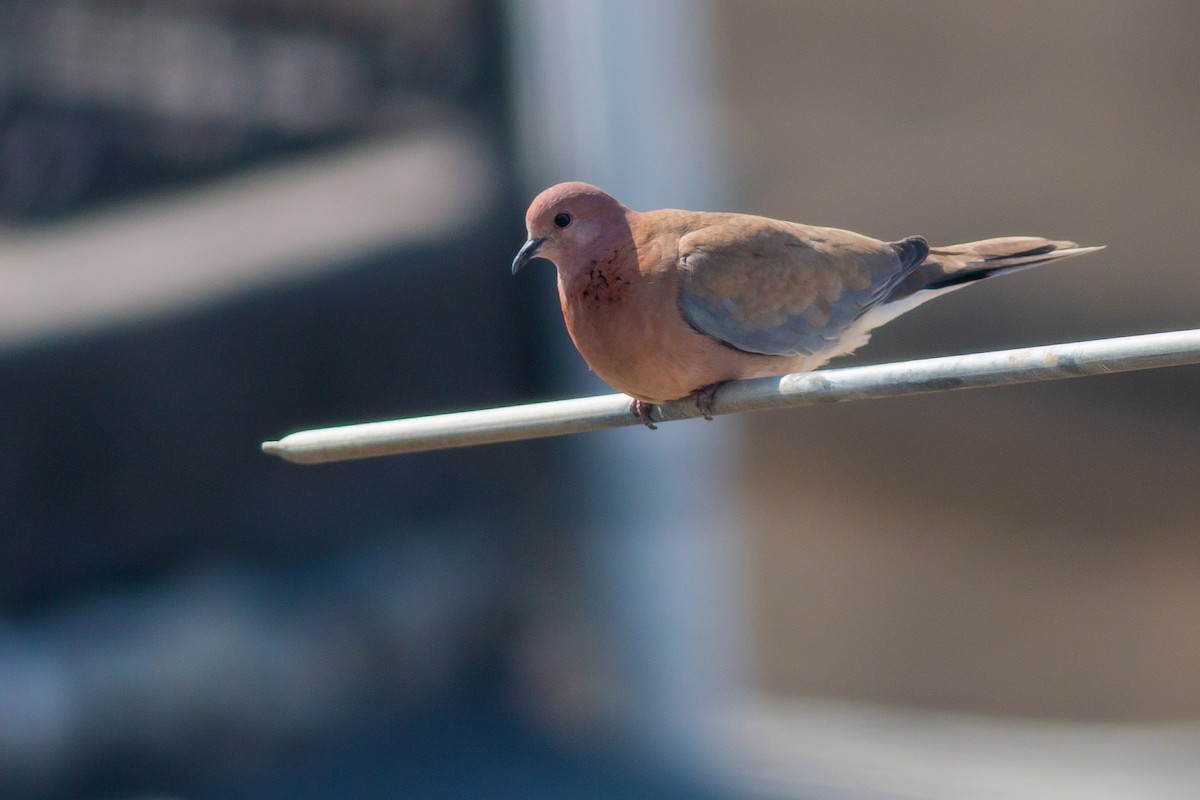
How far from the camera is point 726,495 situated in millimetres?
5539

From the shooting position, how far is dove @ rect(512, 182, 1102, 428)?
2.36 m

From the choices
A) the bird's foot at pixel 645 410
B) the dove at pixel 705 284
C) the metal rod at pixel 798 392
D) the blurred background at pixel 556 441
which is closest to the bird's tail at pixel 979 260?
the dove at pixel 705 284

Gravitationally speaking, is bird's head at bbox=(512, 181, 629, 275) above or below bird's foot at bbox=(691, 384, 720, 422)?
above

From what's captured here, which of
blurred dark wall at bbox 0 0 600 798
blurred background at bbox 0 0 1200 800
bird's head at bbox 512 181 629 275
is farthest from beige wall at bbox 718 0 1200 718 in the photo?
bird's head at bbox 512 181 629 275

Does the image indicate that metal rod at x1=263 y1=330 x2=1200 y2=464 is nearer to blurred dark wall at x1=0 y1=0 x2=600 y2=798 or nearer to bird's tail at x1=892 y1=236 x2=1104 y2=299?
bird's tail at x1=892 y1=236 x2=1104 y2=299

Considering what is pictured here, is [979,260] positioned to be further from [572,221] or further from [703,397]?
[572,221]

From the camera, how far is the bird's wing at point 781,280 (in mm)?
2463

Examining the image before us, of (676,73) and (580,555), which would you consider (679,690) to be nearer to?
(580,555)

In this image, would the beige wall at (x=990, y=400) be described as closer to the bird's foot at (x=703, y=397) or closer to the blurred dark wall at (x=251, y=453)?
the blurred dark wall at (x=251, y=453)

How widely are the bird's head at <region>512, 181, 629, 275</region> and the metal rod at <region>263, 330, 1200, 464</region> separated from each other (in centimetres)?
71

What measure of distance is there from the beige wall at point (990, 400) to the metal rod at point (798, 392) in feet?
11.3

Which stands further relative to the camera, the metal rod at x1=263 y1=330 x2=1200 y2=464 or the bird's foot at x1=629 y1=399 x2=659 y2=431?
the bird's foot at x1=629 y1=399 x2=659 y2=431

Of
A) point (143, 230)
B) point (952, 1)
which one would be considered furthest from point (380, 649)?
point (952, 1)

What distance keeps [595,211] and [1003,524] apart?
333cm
